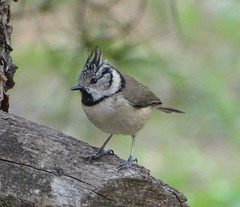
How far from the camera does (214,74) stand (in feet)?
23.9

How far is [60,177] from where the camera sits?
356cm

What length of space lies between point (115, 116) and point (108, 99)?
0.49 feet

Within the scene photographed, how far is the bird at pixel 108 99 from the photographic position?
190 inches

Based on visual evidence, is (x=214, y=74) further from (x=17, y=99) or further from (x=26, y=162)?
(x=26, y=162)

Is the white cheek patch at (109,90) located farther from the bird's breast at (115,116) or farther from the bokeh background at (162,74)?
the bokeh background at (162,74)

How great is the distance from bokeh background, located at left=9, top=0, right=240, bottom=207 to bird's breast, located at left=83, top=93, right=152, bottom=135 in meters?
0.70

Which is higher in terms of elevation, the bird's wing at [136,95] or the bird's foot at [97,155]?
the bird's wing at [136,95]

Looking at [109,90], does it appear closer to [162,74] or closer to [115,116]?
[115,116]

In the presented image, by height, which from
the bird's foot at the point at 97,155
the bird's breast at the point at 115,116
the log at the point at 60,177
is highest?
the bird's breast at the point at 115,116

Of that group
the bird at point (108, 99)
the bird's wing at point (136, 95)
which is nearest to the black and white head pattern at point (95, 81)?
the bird at point (108, 99)

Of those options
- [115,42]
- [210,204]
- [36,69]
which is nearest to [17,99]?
[36,69]

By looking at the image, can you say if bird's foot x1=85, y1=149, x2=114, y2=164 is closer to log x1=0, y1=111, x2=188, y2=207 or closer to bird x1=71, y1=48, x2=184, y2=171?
log x1=0, y1=111, x2=188, y2=207

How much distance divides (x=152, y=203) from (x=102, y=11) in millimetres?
2666

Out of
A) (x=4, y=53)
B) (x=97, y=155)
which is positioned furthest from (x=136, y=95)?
(x=97, y=155)
